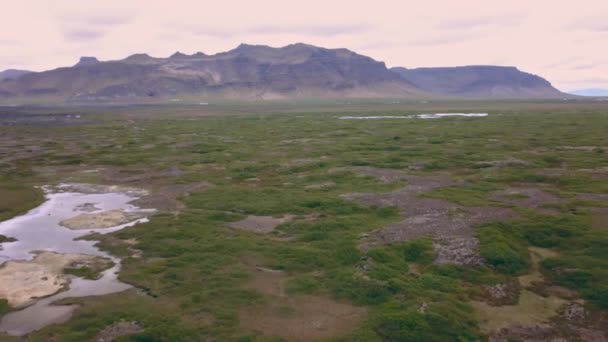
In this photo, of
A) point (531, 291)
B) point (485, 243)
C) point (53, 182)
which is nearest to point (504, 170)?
point (485, 243)

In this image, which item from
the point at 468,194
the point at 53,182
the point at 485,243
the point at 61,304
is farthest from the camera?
the point at 53,182

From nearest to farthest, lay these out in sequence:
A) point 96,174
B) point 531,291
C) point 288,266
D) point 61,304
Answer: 1. point 61,304
2. point 531,291
3. point 288,266
4. point 96,174

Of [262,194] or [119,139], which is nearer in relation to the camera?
[262,194]

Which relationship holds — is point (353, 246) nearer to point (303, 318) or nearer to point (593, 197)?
point (303, 318)

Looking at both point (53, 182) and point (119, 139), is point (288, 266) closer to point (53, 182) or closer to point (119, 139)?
point (53, 182)

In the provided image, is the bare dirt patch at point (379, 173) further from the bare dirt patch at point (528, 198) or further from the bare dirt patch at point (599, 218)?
the bare dirt patch at point (599, 218)

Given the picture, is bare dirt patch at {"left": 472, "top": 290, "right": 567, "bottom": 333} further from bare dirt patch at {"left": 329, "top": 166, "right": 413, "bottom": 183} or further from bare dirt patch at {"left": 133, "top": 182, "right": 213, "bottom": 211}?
bare dirt patch at {"left": 133, "top": 182, "right": 213, "bottom": 211}

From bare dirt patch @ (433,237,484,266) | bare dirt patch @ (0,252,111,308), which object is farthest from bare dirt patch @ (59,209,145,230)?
bare dirt patch @ (433,237,484,266)

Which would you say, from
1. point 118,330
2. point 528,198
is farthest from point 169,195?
point 528,198
